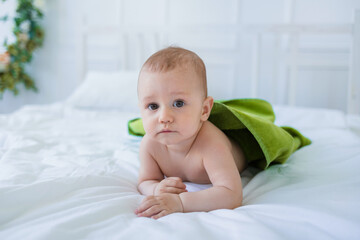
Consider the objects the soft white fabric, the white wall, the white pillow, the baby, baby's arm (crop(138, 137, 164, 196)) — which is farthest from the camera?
the white wall

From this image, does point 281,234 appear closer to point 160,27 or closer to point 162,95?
point 162,95

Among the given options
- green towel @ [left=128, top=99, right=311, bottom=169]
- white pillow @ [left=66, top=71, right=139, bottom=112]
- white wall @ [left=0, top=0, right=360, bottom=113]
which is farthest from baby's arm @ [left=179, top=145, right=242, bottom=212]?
white wall @ [left=0, top=0, right=360, bottom=113]

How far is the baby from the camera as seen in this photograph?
24.5 inches

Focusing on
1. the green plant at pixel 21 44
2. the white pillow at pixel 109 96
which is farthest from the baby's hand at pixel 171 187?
the green plant at pixel 21 44

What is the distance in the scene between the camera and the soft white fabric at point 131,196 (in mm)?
491

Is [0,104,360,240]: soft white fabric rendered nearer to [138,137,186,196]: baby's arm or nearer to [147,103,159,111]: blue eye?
[138,137,186,196]: baby's arm

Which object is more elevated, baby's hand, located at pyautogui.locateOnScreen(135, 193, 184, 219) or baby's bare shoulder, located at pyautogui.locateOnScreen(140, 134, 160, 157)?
baby's bare shoulder, located at pyautogui.locateOnScreen(140, 134, 160, 157)

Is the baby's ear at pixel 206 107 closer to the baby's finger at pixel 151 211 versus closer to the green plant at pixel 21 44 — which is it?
the baby's finger at pixel 151 211

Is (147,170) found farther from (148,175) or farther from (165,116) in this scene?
(165,116)

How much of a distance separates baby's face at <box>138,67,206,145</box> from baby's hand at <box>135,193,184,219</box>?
11 cm

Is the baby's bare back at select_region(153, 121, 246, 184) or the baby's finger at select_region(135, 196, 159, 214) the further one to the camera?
the baby's bare back at select_region(153, 121, 246, 184)

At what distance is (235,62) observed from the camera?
95.6 inches

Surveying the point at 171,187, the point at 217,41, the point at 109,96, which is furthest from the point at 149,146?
the point at 217,41

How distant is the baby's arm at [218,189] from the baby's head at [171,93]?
7 cm
